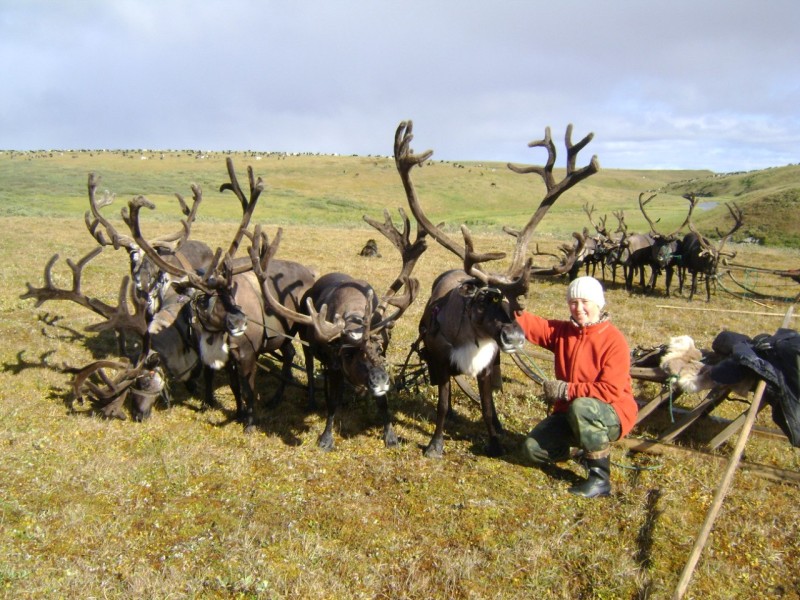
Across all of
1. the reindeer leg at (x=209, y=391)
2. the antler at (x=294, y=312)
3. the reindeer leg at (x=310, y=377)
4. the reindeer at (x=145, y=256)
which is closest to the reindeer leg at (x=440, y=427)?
the antler at (x=294, y=312)

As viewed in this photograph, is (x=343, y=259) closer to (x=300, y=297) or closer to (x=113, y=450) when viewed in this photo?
(x=300, y=297)

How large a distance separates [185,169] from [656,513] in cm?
8625

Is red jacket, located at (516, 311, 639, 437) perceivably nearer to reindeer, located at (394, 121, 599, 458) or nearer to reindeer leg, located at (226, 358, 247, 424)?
reindeer, located at (394, 121, 599, 458)

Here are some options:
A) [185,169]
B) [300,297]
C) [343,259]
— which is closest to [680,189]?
[185,169]

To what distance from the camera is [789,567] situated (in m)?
4.51

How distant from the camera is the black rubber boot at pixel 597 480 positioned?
5.45 m

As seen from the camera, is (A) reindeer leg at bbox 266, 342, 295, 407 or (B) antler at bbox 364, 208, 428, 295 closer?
(B) antler at bbox 364, 208, 428, 295

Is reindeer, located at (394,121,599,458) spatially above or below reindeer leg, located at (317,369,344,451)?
above

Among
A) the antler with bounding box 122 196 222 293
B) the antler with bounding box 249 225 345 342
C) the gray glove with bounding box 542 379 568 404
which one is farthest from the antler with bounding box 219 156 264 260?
the gray glove with bounding box 542 379 568 404

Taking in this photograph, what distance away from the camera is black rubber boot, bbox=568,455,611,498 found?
545cm

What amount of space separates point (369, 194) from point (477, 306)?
6560cm

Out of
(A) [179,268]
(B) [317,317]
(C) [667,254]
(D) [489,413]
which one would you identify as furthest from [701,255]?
(A) [179,268]

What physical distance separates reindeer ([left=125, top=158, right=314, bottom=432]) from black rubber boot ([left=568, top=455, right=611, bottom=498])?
11.8 feet

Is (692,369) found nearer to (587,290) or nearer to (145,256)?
(587,290)
